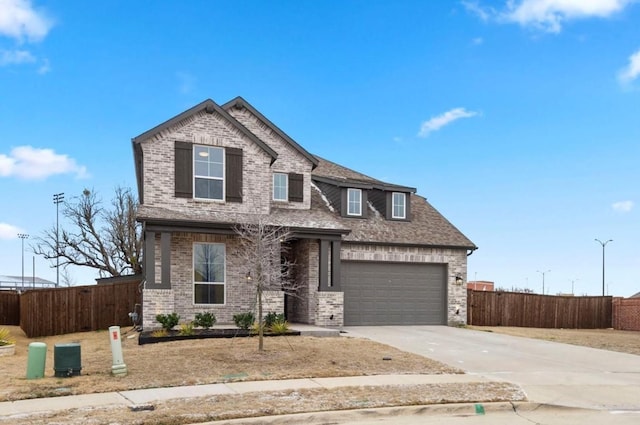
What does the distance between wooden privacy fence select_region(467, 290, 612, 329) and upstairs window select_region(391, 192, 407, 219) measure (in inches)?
186

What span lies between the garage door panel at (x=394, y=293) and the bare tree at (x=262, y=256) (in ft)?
7.69

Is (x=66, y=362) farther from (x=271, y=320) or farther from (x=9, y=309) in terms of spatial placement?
(x=9, y=309)

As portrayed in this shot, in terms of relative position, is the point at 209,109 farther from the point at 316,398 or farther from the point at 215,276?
the point at 316,398

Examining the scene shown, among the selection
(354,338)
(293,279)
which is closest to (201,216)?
(293,279)

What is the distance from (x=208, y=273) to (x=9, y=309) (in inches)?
559

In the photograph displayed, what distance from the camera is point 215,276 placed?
61.2 ft

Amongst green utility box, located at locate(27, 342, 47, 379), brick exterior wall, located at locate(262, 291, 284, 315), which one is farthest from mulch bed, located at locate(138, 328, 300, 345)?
green utility box, located at locate(27, 342, 47, 379)

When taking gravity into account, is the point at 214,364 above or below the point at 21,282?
above

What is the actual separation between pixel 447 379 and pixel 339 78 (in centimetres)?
1569

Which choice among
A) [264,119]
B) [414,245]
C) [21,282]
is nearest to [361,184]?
[414,245]

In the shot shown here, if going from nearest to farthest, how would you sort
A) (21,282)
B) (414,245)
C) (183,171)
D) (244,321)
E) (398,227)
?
(244,321) → (183,171) → (414,245) → (398,227) → (21,282)

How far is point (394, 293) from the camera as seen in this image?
21.5m

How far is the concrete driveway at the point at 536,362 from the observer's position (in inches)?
400

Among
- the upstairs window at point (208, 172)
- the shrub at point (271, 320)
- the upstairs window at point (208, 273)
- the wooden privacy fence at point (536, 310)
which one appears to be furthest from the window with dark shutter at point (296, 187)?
the wooden privacy fence at point (536, 310)
